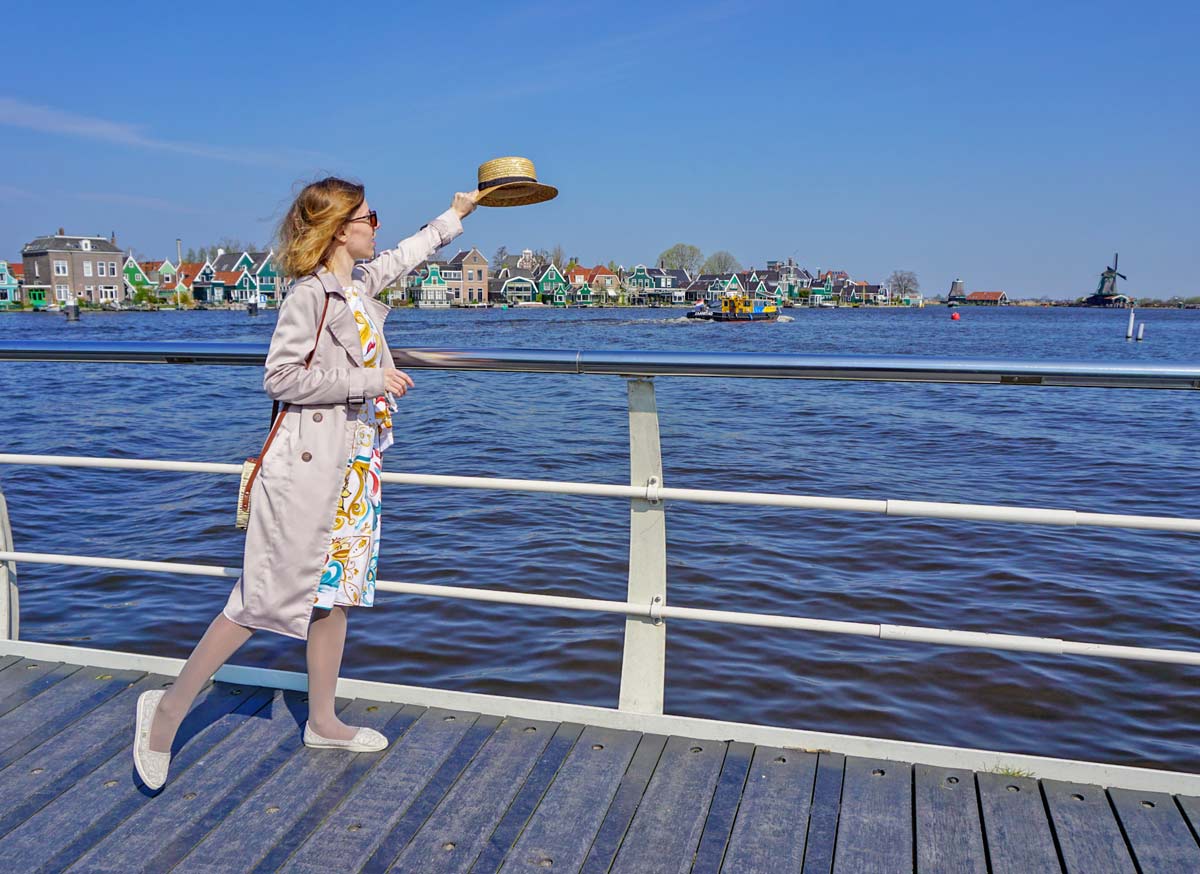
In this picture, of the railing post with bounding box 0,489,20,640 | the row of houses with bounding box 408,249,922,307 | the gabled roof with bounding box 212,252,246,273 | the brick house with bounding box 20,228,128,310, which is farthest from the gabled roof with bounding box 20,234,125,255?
the railing post with bounding box 0,489,20,640

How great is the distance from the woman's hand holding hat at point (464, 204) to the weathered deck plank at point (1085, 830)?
2134 millimetres

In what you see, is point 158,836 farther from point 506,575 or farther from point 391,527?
point 391,527

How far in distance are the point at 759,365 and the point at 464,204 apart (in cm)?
105

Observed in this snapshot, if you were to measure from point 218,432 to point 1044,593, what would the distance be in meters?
11.4

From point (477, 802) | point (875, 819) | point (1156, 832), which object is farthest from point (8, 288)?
point (1156, 832)

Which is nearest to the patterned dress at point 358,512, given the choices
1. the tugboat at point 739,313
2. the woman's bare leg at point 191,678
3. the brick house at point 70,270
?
the woman's bare leg at point 191,678

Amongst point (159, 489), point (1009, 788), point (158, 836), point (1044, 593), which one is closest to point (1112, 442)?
point (1044, 593)

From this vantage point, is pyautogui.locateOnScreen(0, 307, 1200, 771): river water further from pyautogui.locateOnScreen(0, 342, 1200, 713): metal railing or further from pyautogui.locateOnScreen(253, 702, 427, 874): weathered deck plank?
pyautogui.locateOnScreen(253, 702, 427, 874): weathered deck plank

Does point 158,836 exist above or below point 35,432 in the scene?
above

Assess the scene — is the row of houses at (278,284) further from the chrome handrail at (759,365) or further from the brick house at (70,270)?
the chrome handrail at (759,365)

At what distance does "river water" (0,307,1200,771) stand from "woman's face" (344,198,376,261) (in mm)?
3029

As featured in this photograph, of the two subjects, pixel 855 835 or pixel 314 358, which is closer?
pixel 855 835

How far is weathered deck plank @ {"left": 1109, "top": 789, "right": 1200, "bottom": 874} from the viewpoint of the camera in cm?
204

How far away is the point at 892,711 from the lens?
5.13 m
